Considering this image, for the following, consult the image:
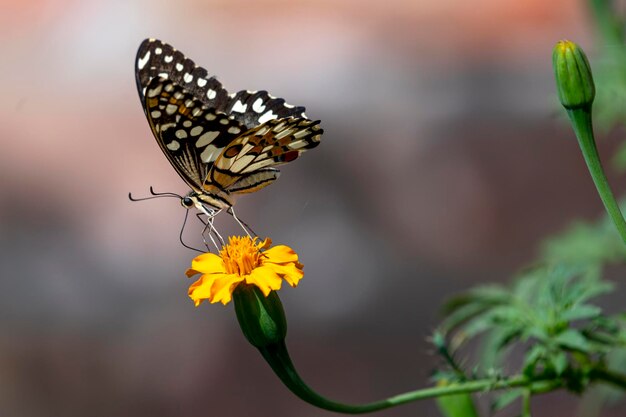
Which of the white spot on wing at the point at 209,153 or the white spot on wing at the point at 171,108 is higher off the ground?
the white spot on wing at the point at 171,108

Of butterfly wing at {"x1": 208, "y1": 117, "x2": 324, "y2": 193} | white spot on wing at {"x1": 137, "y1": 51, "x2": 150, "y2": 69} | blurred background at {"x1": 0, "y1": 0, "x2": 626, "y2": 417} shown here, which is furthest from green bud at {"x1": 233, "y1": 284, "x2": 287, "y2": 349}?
blurred background at {"x1": 0, "y1": 0, "x2": 626, "y2": 417}

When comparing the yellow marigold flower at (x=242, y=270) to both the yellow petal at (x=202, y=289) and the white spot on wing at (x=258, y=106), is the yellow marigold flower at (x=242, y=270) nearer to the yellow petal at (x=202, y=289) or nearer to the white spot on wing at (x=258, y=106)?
the yellow petal at (x=202, y=289)

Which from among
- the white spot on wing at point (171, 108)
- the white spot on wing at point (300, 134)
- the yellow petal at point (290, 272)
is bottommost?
the yellow petal at point (290, 272)

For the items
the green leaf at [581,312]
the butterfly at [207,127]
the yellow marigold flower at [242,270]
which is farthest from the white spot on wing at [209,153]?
the green leaf at [581,312]

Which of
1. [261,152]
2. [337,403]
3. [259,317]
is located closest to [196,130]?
[261,152]

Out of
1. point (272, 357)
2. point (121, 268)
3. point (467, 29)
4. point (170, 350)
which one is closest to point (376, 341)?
point (170, 350)

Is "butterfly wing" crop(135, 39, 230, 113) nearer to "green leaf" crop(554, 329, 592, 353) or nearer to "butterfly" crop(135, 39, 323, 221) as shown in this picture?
"butterfly" crop(135, 39, 323, 221)
